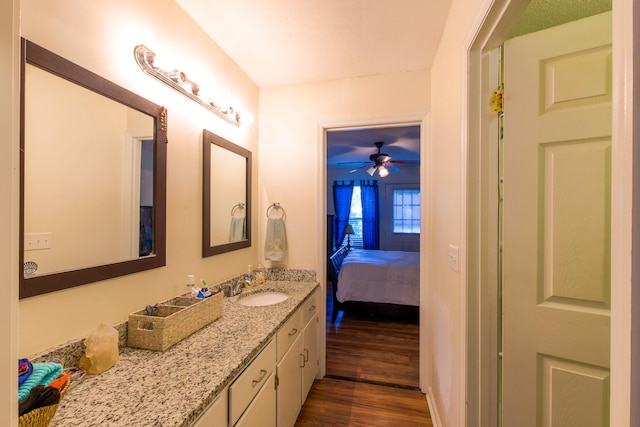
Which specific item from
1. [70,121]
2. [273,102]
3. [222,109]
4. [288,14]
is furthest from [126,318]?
[273,102]

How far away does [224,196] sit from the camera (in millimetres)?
1787

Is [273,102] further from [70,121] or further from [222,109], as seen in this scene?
[70,121]

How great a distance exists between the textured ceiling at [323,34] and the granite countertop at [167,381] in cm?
161

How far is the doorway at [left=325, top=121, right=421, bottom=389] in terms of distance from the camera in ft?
7.34

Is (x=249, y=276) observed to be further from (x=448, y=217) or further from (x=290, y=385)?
(x=448, y=217)

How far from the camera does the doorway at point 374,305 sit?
224 cm

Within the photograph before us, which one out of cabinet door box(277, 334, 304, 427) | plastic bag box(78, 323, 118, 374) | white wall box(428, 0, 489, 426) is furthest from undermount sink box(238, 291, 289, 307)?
white wall box(428, 0, 489, 426)

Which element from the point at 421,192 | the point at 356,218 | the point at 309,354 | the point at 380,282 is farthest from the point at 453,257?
the point at 356,218

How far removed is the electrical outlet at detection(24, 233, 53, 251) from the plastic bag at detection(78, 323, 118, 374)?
33cm

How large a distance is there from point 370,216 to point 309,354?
445 cm

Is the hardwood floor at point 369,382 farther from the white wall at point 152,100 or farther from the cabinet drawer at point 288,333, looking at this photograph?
the white wall at point 152,100

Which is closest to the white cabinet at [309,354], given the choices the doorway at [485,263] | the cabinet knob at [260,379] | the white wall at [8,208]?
the cabinet knob at [260,379]

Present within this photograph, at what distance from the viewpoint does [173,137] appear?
1.36 metres

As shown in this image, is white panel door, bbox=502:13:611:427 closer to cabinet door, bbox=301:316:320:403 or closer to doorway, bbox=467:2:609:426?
doorway, bbox=467:2:609:426
